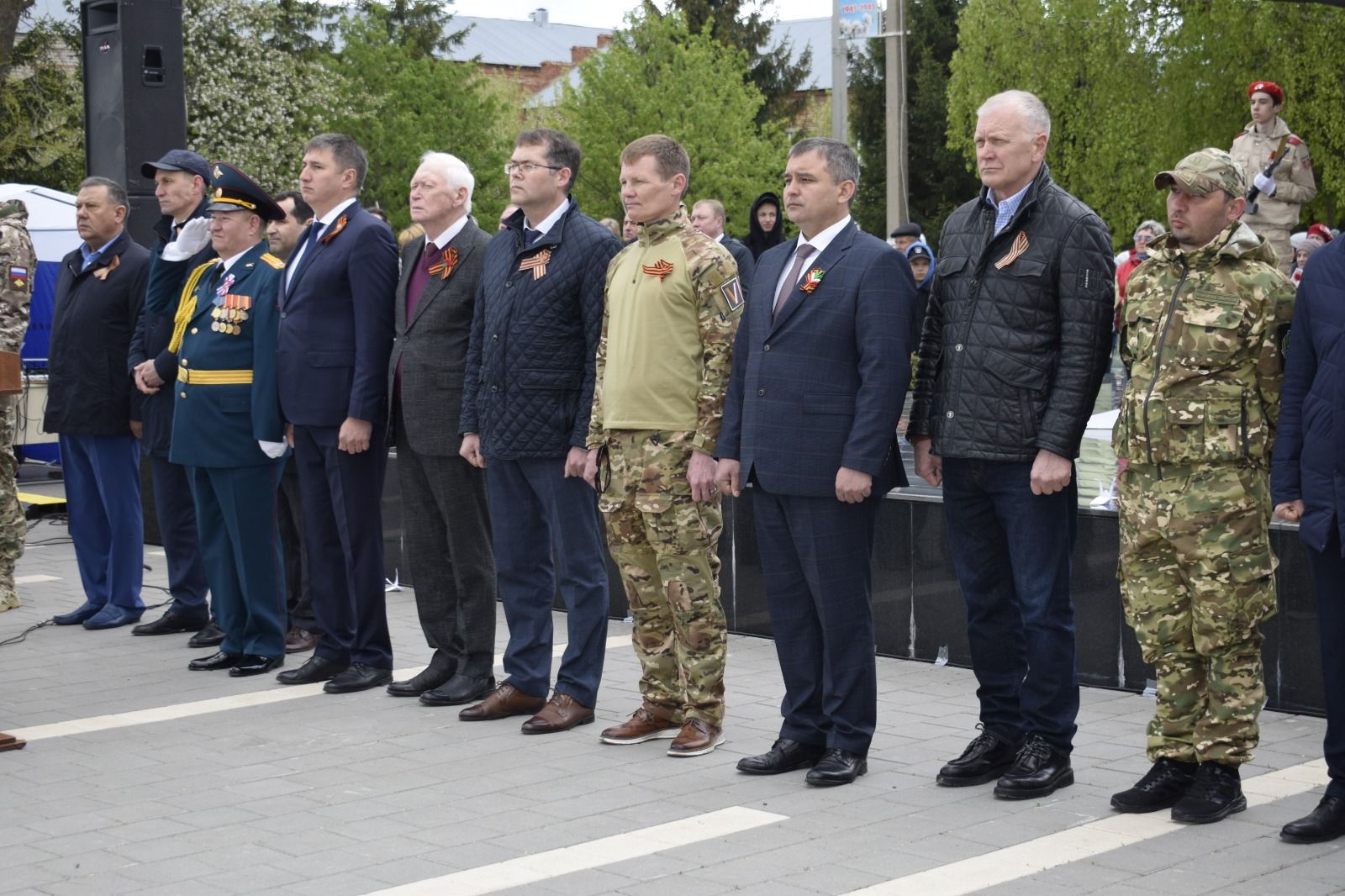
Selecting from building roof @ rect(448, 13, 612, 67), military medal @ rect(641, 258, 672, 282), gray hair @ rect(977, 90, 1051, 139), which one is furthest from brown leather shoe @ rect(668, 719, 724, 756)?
building roof @ rect(448, 13, 612, 67)

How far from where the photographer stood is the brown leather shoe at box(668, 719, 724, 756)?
630cm

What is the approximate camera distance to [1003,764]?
19.3ft

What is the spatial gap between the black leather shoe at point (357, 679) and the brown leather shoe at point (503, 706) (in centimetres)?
75

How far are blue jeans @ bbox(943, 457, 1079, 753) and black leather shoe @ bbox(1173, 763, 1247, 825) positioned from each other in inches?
18.8

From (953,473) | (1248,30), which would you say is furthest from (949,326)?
(1248,30)

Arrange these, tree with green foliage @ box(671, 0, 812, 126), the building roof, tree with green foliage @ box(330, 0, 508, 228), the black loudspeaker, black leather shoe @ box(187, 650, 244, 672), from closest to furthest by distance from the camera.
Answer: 1. black leather shoe @ box(187, 650, 244, 672)
2. the black loudspeaker
3. tree with green foliage @ box(330, 0, 508, 228)
4. tree with green foliage @ box(671, 0, 812, 126)
5. the building roof

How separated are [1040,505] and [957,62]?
30286 mm

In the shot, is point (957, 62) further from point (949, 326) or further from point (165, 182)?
point (949, 326)

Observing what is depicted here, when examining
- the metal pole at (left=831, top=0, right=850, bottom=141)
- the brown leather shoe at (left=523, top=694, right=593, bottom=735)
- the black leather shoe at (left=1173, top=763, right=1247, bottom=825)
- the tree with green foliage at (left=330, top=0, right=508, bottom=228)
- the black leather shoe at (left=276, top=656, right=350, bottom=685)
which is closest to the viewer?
the black leather shoe at (left=1173, top=763, right=1247, bottom=825)

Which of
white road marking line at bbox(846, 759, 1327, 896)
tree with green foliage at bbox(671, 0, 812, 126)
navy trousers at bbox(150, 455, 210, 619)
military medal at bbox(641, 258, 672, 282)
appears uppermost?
tree with green foliage at bbox(671, 0, 812, 126)

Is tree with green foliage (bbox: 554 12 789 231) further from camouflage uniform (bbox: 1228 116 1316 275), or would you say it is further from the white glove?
the white glove

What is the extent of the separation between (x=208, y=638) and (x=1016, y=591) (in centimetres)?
475

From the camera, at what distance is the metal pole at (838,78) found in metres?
24.6

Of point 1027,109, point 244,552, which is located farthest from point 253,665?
point 1027,109
